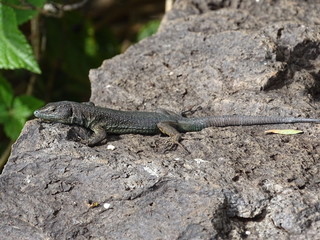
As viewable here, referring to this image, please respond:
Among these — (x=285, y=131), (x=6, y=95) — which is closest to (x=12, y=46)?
(x=6, y=95)

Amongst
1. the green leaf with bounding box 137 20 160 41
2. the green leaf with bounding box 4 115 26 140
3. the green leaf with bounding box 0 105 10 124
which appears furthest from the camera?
the green leaf with bounding box 137 20 160 41

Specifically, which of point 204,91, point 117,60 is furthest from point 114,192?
point 117,60

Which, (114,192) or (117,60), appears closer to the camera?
(114,192)

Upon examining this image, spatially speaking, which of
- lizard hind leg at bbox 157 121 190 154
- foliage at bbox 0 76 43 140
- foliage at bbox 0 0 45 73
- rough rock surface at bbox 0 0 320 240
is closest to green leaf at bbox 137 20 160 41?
foliage at bbox 0 76 43 140

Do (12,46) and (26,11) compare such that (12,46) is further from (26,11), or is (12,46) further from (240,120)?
(240,120)

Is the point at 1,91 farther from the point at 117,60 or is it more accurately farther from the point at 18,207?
the point at 18,207

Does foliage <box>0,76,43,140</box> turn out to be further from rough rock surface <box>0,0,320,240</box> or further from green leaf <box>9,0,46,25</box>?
rough rock surface <box>0,0,320,240</box>

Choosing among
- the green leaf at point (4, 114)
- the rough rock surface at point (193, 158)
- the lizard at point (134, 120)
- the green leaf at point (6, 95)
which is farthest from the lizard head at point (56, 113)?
the green leaf at point (6, 95)
